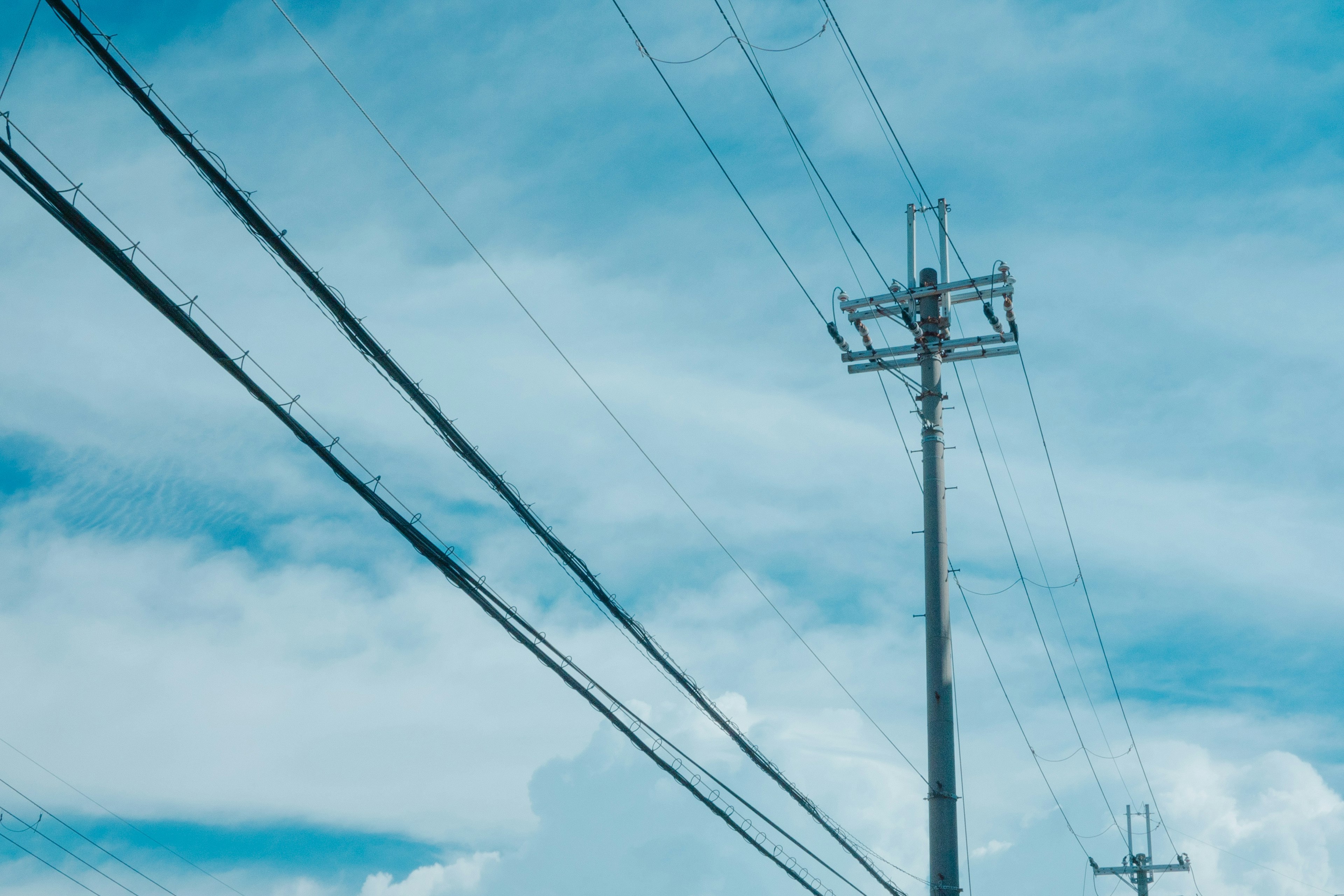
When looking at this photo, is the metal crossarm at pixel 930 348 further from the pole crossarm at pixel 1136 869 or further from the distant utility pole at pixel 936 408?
the pole crossarm at pixel 1136 869

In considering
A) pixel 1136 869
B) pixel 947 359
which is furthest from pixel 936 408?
pixel 1136 869

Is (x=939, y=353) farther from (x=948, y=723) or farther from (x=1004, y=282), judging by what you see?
(x=948, y=723)

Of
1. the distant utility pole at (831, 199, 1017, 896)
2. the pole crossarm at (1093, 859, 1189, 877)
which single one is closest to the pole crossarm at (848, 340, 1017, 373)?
the distant utility pole at (831, 199, 1017, 896)

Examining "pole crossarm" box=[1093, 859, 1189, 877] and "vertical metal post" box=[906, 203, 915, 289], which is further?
"pole crossarm" box=[1093, 859, 1189, 877]

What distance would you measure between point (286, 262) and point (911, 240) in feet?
39.5

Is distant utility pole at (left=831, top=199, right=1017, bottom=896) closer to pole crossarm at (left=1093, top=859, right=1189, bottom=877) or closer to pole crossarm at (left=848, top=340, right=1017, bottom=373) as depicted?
pole crossarm at (left=848, top=340, right=1017, bottom=373)

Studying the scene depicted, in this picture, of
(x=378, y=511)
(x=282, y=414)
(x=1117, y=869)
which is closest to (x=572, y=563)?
(x=378, y=511)

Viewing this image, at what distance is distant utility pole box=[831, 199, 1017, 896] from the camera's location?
14859 mm

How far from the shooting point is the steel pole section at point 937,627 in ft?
48.3

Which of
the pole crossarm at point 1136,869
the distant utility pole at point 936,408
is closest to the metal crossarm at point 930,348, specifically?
the distant utility pole at point 936,408

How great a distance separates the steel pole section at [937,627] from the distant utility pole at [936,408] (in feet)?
0.03

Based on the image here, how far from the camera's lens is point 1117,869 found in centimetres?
3916

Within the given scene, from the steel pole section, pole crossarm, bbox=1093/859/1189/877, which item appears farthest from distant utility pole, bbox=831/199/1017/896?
pole crossarm, bbox=1093/859/1189/877

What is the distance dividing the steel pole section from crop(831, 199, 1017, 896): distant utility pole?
0.01 m
